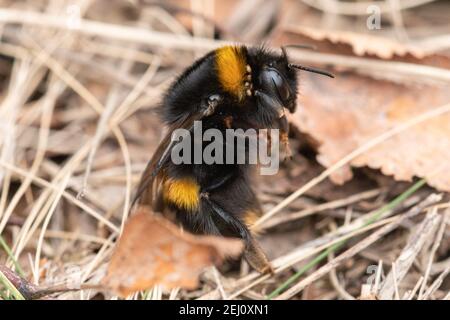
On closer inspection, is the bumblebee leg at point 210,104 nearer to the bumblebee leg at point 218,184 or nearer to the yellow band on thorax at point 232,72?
the yellow band on thorax at point 232,72

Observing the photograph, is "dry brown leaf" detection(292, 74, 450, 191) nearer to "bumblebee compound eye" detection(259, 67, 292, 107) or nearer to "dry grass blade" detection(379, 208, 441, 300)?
"dry grass blade" detection(379, 208, 441, 300)

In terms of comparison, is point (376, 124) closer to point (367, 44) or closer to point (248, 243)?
point (367, 44)

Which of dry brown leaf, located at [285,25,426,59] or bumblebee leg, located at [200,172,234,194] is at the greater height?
dry brown leaf, located at [285,25,426,59]

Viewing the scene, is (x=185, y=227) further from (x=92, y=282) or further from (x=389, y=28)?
(x=389, y=28)

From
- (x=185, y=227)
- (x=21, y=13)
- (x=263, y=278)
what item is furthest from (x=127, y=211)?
(x=21, y=13)

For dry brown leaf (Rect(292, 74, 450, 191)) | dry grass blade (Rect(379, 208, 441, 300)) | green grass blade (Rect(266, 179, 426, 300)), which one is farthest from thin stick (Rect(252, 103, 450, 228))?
dry grass blade (Rect(379, 208, 441, 300))

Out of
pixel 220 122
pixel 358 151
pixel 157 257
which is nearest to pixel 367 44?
pixel 358 151
